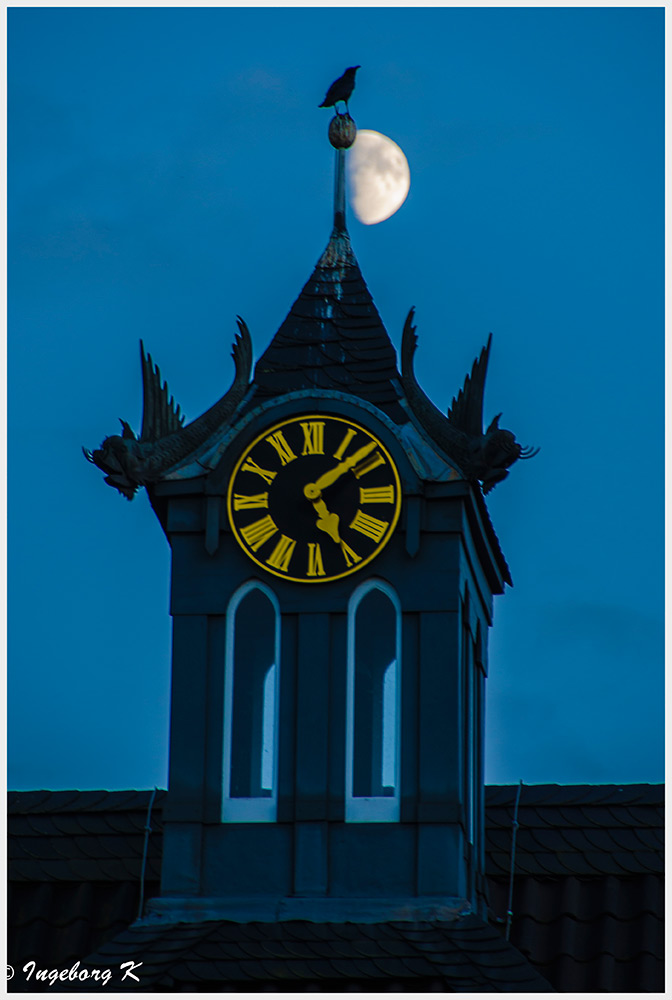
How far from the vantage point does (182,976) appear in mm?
28094

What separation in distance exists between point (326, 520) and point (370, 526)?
1.65 feet

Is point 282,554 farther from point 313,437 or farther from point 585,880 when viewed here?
point 585,880

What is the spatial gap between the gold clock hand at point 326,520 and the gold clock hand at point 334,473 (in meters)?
0.11

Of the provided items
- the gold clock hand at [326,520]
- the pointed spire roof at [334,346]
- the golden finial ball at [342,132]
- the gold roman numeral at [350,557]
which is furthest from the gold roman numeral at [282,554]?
the golden finial ball at [342,132]

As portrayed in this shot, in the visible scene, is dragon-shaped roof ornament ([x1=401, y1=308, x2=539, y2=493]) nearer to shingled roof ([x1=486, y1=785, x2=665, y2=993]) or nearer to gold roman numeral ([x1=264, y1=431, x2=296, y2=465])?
gold roman numeral ([x1=264, y1=431, x2=296, y2=465])

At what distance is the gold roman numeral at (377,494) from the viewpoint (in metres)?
30.6

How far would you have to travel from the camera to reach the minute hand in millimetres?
30609

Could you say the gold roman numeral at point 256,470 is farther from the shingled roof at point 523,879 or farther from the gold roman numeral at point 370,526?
the shingled roof at point 523,879

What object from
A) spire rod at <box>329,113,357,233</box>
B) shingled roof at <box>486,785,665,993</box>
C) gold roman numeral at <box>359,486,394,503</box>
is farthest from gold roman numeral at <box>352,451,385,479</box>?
shingled roof at <box>486,785,665,993</box>

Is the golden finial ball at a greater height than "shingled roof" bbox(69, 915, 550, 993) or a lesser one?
greater

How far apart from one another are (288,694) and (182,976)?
3.67 meters

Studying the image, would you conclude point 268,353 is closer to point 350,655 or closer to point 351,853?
point 350,655

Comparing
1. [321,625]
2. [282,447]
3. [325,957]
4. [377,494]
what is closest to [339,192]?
[282,447]

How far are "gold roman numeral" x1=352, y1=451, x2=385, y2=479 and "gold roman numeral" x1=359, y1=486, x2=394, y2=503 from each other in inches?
6.8
